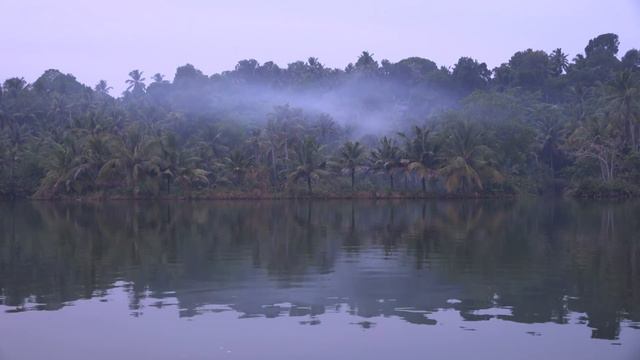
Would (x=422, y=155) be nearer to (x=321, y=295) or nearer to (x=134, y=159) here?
(x=134, y=159)

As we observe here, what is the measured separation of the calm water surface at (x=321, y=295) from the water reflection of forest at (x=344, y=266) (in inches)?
2.0

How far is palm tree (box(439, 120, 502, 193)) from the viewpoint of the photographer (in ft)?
179

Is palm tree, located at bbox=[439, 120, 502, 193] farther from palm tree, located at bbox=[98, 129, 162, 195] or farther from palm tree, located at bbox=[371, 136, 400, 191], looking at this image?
palm tree, located at bbox=[98, 129, 162, 195]

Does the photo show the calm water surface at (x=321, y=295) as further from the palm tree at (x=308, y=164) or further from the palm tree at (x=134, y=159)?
the palm tree at (x=308, y=164)

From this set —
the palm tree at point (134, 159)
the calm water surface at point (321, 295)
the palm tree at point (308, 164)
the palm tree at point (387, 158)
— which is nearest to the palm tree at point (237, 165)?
the palm tree at point (308, 164)

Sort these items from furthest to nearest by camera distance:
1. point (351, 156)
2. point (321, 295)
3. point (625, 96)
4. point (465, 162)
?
point (351, 156) < point (625, 96) < point (465, 162) < point (321, 295)

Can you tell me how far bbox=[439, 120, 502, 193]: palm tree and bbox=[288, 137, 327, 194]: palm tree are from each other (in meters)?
9.44

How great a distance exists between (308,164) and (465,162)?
12078 millimetres

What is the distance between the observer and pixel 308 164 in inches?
2172

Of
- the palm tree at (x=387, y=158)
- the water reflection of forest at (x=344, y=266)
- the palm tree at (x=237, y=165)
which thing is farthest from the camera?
the palm tree at (x=237, y=165)

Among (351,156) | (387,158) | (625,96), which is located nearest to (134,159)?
(351,156)

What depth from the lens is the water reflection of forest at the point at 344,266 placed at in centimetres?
1249

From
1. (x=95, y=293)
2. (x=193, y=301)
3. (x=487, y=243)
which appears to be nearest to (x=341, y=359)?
(x=193, y=301)

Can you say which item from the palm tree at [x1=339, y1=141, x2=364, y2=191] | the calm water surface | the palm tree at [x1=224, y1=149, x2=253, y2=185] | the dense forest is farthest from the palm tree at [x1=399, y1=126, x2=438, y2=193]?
the calm water surface
